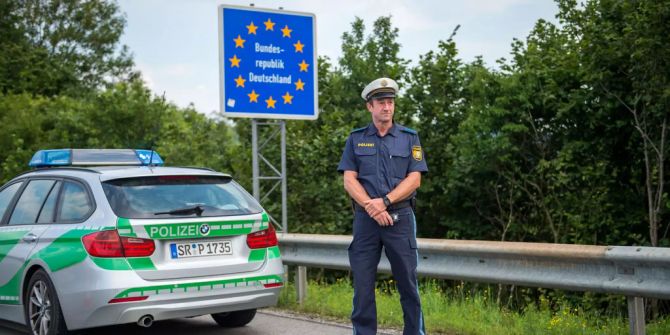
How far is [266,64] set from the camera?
33.9 feet

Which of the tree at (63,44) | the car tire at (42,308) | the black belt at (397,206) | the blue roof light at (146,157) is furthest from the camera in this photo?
the tree at (63,44)

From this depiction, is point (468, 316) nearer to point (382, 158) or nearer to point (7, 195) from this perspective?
point (382, 158)

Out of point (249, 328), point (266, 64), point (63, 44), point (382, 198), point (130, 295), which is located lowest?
point (249, 328)

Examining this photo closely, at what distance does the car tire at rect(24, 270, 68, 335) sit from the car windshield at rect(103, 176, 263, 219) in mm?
836

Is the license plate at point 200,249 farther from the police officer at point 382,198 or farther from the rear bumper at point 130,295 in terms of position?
the police officer at point 382,198

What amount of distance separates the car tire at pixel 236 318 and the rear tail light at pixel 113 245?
1.44 metres

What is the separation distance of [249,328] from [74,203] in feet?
6.10

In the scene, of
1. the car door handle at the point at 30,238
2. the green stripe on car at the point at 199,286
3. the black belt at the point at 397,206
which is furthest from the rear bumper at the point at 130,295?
the black belt at the point at 397,206

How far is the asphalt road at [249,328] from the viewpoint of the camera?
22.3 feet

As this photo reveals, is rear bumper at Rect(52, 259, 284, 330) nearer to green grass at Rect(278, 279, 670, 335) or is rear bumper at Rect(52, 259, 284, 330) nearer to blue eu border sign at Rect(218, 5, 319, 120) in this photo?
green grass at Rect(278, 279, 670, 335)

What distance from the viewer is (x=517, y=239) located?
12852 mm

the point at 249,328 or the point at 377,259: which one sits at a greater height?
the point at 377,259

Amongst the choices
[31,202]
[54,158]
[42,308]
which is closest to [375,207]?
[42,308]

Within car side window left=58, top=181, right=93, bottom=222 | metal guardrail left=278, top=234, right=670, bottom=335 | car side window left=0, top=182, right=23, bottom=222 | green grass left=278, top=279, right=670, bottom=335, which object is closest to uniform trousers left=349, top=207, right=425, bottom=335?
metal guardrail left=278, top=234, right=670, bottom=335
